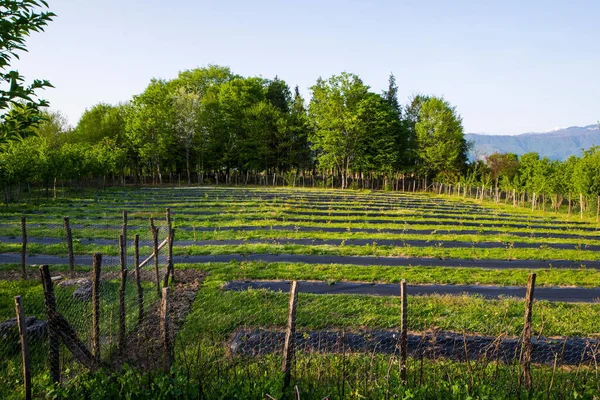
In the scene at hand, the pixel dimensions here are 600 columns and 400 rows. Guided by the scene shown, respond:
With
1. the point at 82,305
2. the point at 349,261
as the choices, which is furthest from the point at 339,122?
the point at 82,305

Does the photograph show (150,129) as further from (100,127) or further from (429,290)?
(429,290)

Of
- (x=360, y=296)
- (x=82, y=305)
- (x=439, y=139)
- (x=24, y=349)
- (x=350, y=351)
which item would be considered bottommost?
(x=360, y=296)

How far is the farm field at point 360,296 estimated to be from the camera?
5934 mm

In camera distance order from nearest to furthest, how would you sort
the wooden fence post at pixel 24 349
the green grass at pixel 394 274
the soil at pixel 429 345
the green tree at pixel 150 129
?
the wooden fence post at pixel 24 349 → the soil at pixel 429 345 → the green grass at pixel 394 274 → the green tree at pixel 150 129

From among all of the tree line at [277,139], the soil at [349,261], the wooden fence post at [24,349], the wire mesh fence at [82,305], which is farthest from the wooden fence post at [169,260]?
the tree line at [277,139]

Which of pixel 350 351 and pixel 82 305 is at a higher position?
pixel 350 351

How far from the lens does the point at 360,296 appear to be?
10.9m

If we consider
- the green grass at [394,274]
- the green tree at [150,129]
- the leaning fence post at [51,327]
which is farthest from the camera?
the green tree at [150,129]

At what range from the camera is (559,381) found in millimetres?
6445

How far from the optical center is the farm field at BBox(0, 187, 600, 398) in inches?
234

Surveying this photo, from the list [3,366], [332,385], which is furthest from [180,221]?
[332,385]

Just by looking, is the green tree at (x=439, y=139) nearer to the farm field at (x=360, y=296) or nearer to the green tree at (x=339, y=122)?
the green tree at (x=339, y=122)

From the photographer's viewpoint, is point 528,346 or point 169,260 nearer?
point 528,346

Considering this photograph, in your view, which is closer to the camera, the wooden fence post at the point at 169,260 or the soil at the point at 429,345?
the soil at the point at 429,345
